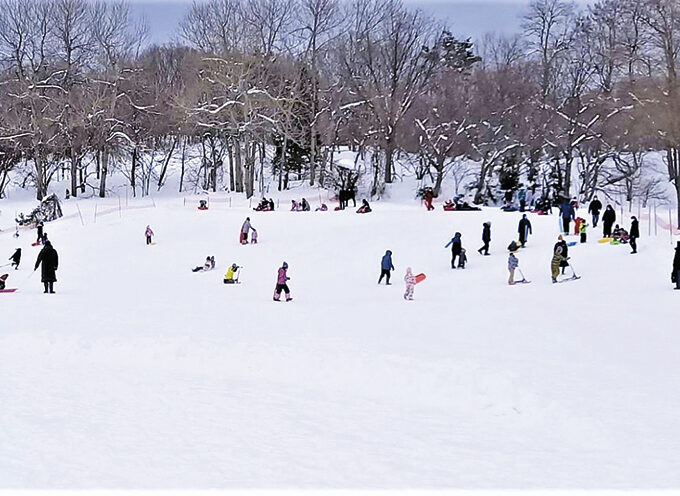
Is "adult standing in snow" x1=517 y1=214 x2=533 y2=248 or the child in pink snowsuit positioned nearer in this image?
the child in pink snowsuit

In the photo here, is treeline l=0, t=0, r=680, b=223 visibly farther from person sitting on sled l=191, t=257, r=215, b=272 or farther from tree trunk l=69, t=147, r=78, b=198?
person sitting on sled l=191, t=257, r=215, b=272

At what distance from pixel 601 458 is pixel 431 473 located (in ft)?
6.81

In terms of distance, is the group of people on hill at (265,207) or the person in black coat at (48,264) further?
the group of people on hill at (265,207)

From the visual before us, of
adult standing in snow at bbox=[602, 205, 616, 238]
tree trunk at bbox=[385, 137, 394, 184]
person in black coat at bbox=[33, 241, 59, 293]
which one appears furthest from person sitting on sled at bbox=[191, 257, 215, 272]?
tree trunk at bbox=[385, 137, 394, 184]

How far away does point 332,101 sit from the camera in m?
54.4

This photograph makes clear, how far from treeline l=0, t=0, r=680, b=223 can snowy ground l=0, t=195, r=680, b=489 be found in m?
26.2

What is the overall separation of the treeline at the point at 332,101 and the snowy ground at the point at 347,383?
85.8 ft

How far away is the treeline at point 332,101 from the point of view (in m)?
47.2

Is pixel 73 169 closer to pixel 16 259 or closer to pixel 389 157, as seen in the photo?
pixel 389 157

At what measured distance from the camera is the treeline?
4716 centimetres

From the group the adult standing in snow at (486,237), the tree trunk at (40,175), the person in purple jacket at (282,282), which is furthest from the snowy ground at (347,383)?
the tree trunk at (40,175)

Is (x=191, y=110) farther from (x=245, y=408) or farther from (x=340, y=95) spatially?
(x=245, y=408)

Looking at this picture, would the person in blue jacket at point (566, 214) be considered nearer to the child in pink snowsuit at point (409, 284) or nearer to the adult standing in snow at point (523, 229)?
the adult standing in snow at point (523, 229)

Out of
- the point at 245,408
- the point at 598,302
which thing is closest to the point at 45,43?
the point at 598,302
